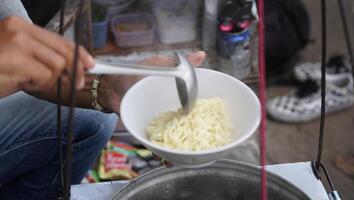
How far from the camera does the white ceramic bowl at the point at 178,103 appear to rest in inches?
40.6

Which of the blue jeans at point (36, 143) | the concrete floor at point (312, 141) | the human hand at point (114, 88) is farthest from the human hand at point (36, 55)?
the concrete floor at point (312, 141)

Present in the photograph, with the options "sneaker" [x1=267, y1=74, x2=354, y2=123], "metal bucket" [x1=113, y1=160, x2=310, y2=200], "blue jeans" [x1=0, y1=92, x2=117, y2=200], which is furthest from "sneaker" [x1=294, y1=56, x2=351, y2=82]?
"metal bucket" [x1=113, y1=160, x2=310, y2=200]

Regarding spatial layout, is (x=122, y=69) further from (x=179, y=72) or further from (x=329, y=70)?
(x=329, y=70)

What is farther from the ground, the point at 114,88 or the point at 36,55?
the point at 36,55

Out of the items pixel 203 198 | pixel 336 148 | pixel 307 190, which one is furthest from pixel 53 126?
pixel 336 148

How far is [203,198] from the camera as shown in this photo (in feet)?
4.35

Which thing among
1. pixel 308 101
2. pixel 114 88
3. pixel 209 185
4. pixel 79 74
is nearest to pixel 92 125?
pixel 114 88

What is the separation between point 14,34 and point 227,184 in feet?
1.98

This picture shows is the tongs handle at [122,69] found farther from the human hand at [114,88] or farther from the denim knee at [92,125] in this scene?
the denim knee at [92,125]

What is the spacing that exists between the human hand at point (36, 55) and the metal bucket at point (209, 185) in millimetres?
365

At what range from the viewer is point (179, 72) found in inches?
40.3

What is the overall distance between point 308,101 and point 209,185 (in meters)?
1.53

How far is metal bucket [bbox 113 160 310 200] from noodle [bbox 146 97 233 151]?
0.50ft

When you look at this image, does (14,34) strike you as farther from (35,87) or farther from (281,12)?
(281,12)
